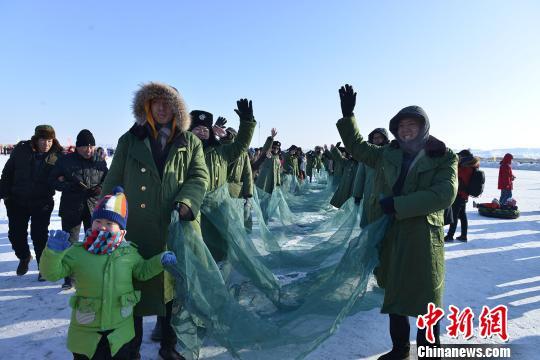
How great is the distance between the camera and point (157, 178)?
2.54 metres

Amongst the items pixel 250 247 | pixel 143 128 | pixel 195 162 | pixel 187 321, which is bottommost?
pixel 187 321

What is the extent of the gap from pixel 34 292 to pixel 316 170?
2097 centimetres

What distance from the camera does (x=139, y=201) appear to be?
251cm

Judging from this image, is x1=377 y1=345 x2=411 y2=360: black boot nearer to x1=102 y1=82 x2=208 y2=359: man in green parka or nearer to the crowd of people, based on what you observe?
the crowd of people

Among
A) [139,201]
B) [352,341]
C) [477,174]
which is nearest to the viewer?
[139,201]

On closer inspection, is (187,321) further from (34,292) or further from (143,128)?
(34,292)

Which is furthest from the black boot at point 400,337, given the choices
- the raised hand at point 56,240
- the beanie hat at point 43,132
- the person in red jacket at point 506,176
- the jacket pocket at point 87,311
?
the person in red jacket at point 506,176

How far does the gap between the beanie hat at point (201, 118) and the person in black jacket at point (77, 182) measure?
1516 mm

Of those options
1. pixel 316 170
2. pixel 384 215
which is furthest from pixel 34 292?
pixel 316 170

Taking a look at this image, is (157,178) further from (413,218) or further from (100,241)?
(413,218)

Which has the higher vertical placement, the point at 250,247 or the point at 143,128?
the point at 143,128

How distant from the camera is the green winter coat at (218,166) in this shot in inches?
135

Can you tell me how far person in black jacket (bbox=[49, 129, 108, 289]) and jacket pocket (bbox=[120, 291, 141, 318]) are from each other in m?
2.41

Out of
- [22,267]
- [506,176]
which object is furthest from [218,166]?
[506,176]
